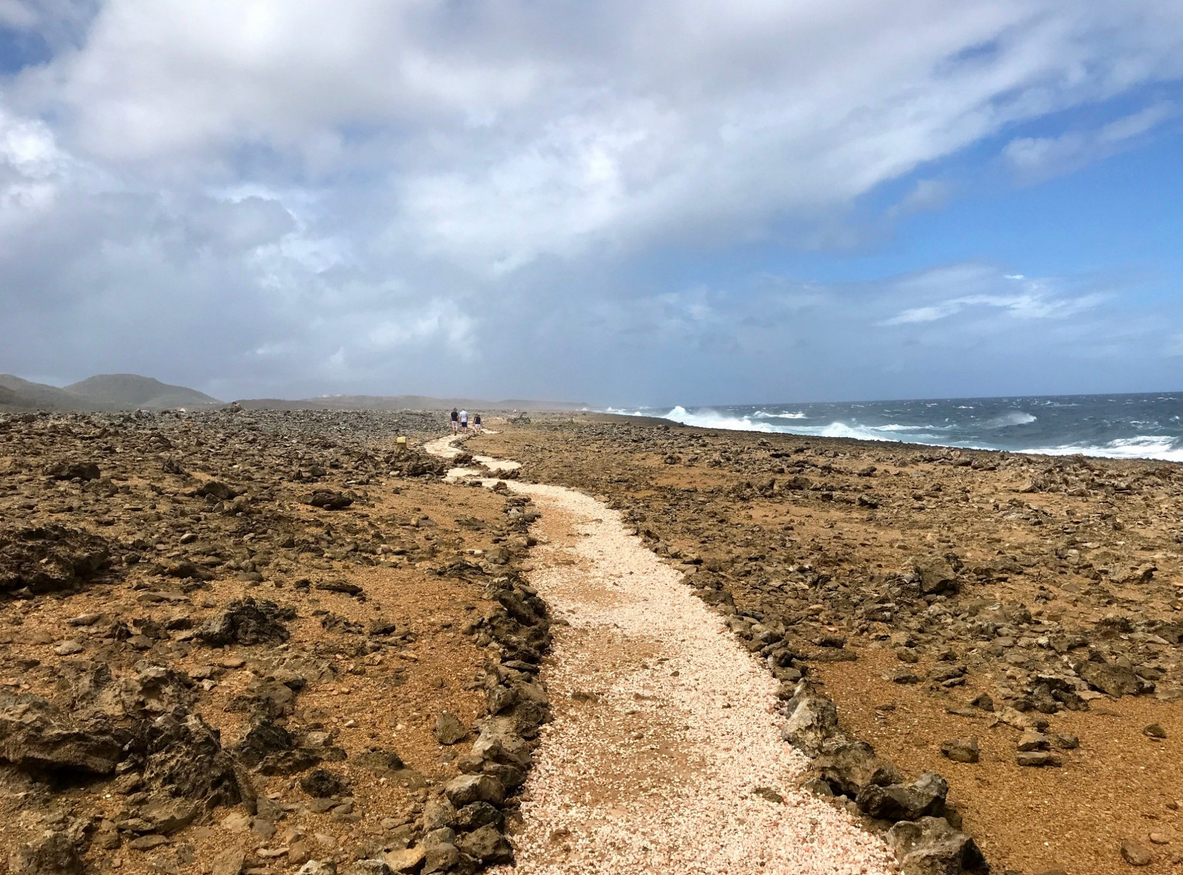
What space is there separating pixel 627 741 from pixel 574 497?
16694 millimetres

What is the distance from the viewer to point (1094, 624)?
11086mm

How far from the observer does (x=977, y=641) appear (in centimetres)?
1080

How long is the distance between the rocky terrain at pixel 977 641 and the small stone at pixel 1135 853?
0.15 feet

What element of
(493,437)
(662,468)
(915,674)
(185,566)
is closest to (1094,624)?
(915,674)

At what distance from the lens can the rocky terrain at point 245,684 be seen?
205 inches

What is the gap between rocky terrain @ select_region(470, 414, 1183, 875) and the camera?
640 centimetres

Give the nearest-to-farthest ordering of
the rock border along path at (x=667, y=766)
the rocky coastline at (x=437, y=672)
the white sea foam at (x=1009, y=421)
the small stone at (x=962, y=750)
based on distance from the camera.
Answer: the rocky coastline at (x=437, y=672)
the rock border along path at (x=667, y=766)
the small stone at (x=962, y=750)
the white sea foam at (x=1009, y=421)

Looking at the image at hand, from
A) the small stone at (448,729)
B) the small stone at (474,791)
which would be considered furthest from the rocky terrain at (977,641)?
the small stone at (448,729)

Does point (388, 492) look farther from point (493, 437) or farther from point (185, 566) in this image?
point (493, 437)

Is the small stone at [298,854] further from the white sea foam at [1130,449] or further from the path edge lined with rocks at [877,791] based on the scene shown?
the white sea foam at [1130,449]

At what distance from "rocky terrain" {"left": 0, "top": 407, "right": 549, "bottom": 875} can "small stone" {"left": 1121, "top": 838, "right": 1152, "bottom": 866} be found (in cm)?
544

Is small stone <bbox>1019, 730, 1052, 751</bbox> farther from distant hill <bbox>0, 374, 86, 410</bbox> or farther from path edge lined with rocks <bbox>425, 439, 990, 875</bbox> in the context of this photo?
distant hill <bbox>0, 374, 86, 410</bbox>

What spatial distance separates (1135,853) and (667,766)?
419 cm

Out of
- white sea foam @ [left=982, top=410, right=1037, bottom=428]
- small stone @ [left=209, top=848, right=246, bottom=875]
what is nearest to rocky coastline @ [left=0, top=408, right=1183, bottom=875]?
small stone @ [left=209, top=848, right=246, bottom=875]
